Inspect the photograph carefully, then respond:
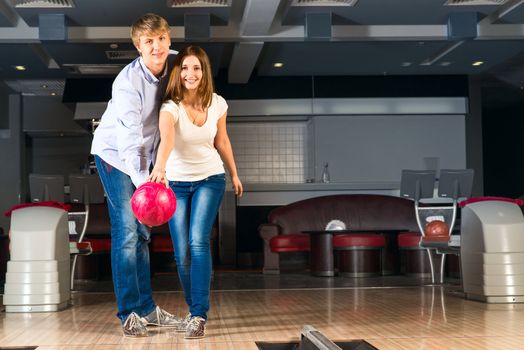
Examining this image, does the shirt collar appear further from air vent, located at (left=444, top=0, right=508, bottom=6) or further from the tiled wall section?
the tiled wall section

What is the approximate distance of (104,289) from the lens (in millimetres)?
6633

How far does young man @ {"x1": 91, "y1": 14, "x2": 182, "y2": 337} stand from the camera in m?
3.23

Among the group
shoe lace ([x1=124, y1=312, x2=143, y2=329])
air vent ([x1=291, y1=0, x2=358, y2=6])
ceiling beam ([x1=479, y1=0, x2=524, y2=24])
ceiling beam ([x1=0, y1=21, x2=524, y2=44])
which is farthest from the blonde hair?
ceiling beam ([x1=479, y1=0, x2=524, y2=24])

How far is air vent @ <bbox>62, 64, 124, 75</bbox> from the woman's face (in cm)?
645

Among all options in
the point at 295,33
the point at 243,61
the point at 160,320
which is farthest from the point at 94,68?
the point at 160,320

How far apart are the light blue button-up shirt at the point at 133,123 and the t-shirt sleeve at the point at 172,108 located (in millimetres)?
99

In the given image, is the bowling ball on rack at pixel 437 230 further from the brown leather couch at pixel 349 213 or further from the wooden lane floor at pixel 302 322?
the brown leather couch at pixel 349 213

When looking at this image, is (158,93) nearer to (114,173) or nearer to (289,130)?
(114,173)

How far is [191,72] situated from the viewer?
333cm

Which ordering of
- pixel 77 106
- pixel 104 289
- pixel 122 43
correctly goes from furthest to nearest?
pixel 77 106, pixel 122 43, pixel 104 289

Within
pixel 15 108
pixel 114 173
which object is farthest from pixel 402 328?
pixel 15 108

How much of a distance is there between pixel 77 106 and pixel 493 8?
5.60 metres

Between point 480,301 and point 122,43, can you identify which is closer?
point 480,301

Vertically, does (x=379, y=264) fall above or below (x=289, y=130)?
below
